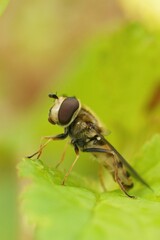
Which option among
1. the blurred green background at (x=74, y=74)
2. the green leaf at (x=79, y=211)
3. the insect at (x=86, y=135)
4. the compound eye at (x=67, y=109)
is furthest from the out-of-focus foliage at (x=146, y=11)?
the green leaf at (x=79, y=211)

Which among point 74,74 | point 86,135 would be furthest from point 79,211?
point 74,74

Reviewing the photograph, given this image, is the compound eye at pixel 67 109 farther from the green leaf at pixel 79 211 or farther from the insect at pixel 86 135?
the green leaf at pixel 79 211

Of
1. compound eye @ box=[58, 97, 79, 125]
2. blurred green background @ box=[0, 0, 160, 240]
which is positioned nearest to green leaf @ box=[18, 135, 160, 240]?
compound eye @ box=[58, 97, 79, 125]

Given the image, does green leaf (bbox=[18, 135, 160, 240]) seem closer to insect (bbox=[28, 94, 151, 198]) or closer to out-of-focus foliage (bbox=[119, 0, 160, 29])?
insect (bbox=[28, 94, 151, 198])

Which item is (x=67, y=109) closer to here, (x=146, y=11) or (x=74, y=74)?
(x=146, y=11)

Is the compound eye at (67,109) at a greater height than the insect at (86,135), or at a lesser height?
greater

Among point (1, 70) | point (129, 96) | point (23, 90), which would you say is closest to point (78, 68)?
point (129, 96)
